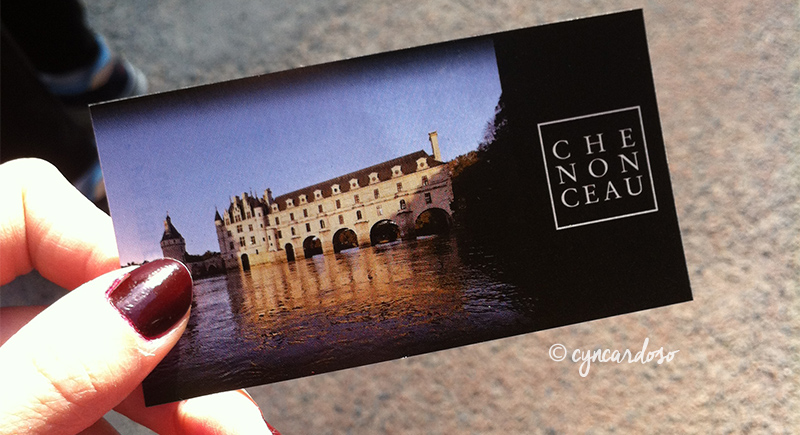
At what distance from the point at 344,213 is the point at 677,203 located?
661 millimetres

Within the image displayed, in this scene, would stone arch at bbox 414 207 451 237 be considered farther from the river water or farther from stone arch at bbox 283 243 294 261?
stone arch at bbox 283 243 294 261

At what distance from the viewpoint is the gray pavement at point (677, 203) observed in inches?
35.6

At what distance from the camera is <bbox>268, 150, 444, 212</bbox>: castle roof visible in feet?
1.77

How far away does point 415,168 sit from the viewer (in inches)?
21.3

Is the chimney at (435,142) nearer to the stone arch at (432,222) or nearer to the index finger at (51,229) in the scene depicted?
the stone arch at (432,222)

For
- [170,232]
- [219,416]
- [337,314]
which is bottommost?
[219,416]

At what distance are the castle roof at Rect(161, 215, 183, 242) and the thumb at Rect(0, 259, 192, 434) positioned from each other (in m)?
0.03

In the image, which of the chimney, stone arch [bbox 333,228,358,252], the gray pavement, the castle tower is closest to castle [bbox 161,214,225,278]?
the castle tower

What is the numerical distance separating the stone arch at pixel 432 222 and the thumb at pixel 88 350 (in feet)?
0.78

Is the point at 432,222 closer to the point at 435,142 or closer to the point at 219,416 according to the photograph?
the point at 435,142

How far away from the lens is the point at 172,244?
533 millimetres

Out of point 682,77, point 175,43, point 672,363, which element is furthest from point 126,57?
point 672,363

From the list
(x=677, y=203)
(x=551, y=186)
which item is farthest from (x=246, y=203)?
(x=677, y=203)

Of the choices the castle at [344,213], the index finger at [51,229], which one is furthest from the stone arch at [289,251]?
the index finger at [51,229]
